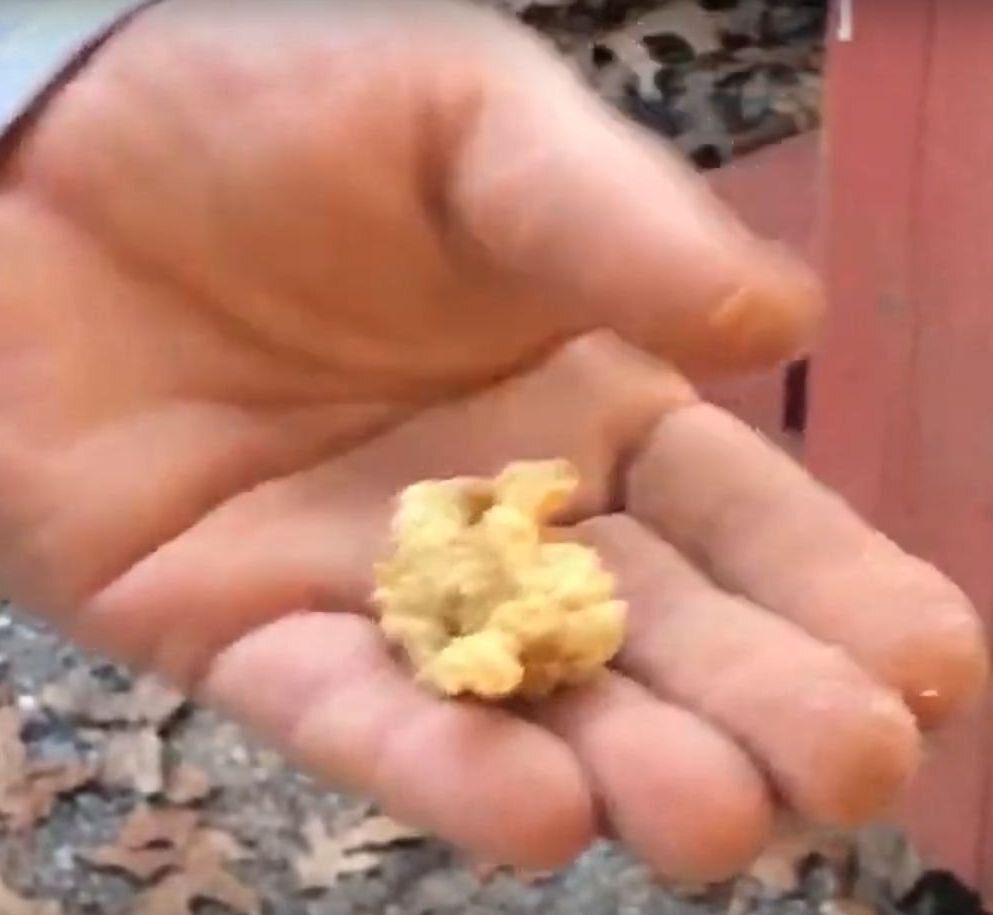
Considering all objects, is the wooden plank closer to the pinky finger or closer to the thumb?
the thumb

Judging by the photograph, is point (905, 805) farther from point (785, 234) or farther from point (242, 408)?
point (242, 408)

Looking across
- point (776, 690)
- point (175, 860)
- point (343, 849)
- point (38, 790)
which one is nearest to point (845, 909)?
point (343, 849)

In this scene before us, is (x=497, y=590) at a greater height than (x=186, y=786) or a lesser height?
greater

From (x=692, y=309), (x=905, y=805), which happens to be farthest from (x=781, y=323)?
(x=905, y=805)

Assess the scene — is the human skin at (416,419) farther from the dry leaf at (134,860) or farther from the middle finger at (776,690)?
the dry leaf at (134,860)

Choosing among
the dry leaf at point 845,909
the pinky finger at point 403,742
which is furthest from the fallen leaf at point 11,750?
the pinky finger at point 403,742

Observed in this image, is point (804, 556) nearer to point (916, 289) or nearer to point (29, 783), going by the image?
point (916, 289)
